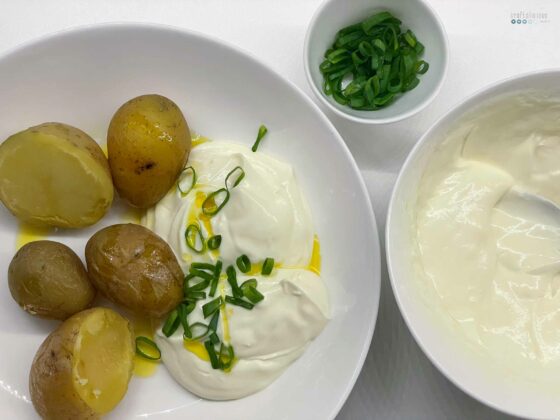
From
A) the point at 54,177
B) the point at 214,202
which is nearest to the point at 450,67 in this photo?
the point at 214,202

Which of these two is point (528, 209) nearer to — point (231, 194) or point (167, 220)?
point (231, 194)

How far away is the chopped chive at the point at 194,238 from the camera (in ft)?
3.44

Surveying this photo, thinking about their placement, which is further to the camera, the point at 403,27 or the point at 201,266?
the point at 403,27

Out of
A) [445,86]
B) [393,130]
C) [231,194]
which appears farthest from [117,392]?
[445,86]

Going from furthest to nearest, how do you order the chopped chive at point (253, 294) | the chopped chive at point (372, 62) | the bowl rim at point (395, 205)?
the chopped chive at point (372, 62) < the chopped chive at point (253, 294) < the bowl rim at point (395, 205)

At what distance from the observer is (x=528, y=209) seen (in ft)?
3.59

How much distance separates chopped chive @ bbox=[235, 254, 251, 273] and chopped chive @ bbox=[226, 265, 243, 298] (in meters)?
0.01

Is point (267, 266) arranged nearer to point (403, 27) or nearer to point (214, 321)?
point (214, 321)

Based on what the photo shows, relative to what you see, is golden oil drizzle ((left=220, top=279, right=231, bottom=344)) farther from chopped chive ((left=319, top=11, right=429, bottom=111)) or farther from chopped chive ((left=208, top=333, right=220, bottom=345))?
chopped chive ((left=319, top=11, right=429, bottom=111))

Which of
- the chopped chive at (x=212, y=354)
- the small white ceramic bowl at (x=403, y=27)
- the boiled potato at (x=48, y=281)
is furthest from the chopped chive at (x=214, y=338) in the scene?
the small white ceramic bowl at (x=403, y=27)

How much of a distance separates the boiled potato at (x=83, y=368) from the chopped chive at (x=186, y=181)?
0.80 ft

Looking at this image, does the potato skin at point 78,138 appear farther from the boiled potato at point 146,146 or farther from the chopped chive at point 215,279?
the chopped chive at point 215,279

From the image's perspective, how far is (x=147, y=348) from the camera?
3.58ft

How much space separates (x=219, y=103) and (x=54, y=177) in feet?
1.06
